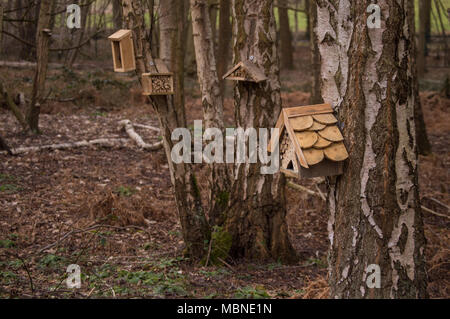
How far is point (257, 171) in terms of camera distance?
576cm

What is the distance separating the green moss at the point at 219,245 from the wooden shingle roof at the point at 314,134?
273 cm

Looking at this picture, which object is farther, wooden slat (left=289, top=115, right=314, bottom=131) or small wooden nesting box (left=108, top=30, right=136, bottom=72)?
small wooden nesting box (left=108, top=30, right=136, bottom=72)

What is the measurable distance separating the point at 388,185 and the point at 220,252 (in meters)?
2.90

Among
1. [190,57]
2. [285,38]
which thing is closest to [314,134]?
[190,57]

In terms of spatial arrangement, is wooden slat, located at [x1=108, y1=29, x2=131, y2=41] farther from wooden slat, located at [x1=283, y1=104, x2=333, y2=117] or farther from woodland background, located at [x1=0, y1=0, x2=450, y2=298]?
wooden slat, located at [x1=283, y1=104, x2=333, y2=117]

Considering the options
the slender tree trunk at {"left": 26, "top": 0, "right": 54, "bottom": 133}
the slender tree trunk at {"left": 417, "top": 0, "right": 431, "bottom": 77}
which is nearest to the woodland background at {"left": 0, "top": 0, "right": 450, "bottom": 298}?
the slender tree trunk at {"left": 26, "top": 0, "right": 54, "bottom": 133}

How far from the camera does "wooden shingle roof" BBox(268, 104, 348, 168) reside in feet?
10.4

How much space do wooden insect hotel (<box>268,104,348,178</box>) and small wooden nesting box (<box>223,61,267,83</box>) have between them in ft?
6.59

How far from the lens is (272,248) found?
6.00 meters

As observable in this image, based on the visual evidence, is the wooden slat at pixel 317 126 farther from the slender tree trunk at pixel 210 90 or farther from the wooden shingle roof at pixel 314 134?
the slender tree trunk at pixel 210 90

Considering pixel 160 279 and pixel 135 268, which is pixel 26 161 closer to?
pixel 135 268

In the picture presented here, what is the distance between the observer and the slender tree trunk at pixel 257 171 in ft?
Result: 18.4

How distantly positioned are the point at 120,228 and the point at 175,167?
0.97m

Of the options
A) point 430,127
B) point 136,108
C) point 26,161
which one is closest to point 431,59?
point 430,127
